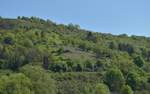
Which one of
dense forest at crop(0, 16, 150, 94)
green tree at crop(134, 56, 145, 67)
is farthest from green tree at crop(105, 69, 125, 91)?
green tree at crop(134, 56, 145, 67)

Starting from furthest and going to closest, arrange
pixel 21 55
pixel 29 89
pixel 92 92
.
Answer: pixel 21 55 < pixel 92 92 < pixel 29 89

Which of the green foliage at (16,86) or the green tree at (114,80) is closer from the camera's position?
the green foliage at (16,86)

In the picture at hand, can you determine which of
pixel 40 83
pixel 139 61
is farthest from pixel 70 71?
pixel 40 83

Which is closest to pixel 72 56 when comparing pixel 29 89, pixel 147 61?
pixel 147 61

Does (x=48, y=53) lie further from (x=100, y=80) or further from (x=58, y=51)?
(x=100, y=80)

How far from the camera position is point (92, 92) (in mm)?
111875

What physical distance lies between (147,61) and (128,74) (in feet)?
156

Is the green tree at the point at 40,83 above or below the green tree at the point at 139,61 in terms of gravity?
below

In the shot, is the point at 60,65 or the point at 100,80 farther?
the point at 60,65

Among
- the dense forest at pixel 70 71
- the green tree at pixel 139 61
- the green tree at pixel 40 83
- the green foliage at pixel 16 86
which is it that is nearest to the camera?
the green foliage at pixel 16 86

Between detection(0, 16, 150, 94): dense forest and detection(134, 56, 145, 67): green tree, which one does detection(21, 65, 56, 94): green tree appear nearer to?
detection(0, 16, 150, 94): dense forest

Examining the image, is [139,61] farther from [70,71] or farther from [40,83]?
[40,83]

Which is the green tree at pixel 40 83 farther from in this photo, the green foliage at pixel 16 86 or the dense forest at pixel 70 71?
the green foliage at pixel 16 86

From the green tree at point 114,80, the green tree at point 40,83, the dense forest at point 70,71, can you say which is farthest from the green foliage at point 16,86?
the green tree at point 114,80
